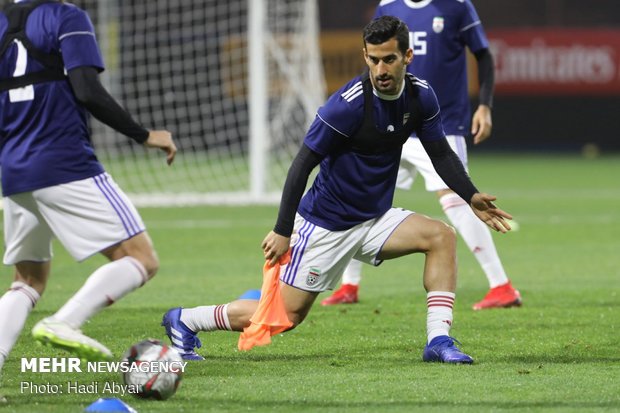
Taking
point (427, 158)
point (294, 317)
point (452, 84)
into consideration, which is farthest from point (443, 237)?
point (452, 84)

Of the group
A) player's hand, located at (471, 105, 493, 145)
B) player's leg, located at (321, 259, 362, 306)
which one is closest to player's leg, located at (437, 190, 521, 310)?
player's hand, located at (471, 105, 493, 145)

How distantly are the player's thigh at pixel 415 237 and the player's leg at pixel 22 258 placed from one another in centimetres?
162

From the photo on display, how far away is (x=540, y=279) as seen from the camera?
29.4 ft

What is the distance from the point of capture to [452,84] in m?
7.71

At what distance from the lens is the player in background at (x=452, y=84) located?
7621 millimetres

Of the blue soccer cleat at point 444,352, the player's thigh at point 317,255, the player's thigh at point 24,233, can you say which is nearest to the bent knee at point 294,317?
the player's thigh at point 317,255

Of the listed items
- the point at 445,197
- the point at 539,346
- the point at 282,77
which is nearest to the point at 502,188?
the point at 282,77

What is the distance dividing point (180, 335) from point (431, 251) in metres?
1.28

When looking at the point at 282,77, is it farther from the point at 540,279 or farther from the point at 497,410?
the point at 497,410

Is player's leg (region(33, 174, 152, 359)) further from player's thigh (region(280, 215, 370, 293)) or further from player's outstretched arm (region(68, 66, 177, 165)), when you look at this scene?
player's thigh (region(280, 215, 370, 293))

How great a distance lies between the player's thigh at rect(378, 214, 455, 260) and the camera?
5730 millimetres

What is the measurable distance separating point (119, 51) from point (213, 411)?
14.8 m

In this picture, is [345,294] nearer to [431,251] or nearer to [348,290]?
[348,290]

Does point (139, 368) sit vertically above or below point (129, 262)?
below
